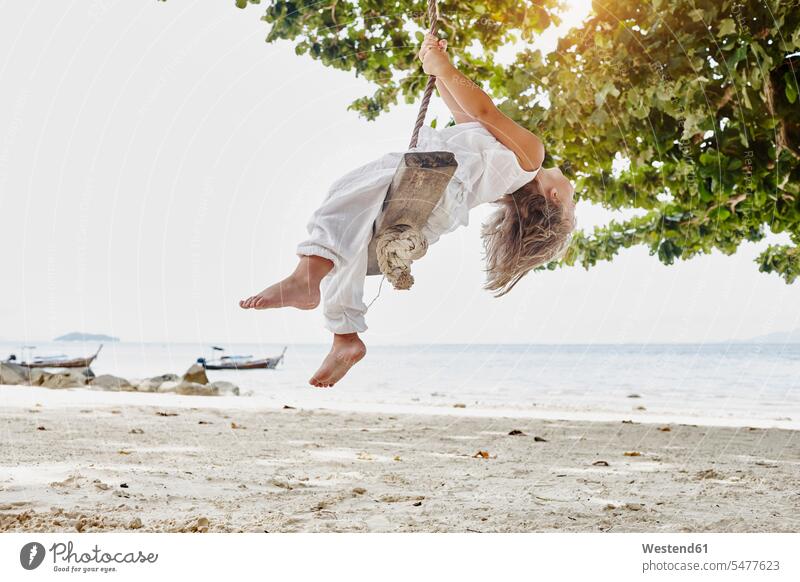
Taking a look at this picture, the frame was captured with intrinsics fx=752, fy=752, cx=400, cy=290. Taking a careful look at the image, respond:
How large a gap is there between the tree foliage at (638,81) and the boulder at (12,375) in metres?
4.97

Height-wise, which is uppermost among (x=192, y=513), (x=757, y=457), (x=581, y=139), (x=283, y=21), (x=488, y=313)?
(x=283, y=21)

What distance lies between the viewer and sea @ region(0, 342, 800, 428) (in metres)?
2.78

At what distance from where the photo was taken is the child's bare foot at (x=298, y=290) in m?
1.48

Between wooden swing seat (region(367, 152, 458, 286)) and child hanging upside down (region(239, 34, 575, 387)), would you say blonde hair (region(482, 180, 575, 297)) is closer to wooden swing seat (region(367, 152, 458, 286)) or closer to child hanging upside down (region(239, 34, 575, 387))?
child hanging upside down (region(239, 34, 575, 387))

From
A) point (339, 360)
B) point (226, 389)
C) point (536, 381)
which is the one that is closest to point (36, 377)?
point (226, 389)

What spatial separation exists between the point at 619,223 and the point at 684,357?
6.06 meters

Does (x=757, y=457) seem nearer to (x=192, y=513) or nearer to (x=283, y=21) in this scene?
(x=192, y=513)

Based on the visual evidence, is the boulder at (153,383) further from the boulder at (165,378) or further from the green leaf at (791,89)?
the green leaf at (791,89)

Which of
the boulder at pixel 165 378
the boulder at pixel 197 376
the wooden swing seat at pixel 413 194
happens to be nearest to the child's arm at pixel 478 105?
the wooden swing seat at pixel 413 194

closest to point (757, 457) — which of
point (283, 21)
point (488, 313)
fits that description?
point (488, 313)

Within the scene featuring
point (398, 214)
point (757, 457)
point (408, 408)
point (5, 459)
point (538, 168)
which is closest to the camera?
point (398, 214)

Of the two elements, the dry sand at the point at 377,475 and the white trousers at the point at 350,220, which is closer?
the white trousers at the point at 350,220
